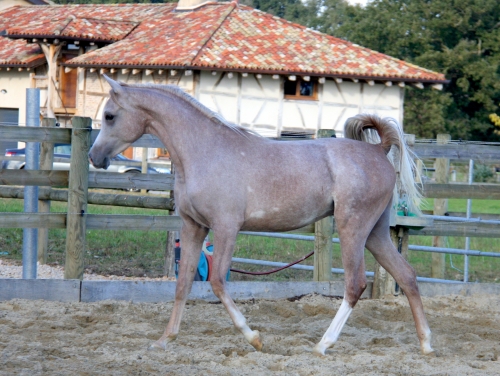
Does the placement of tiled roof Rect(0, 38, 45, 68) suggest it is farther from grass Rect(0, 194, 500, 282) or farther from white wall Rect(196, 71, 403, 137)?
grass Rect(0, 194, 500, 282)

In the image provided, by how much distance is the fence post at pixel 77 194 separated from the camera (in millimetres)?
5977

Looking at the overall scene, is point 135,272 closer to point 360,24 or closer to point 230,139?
point 230,139

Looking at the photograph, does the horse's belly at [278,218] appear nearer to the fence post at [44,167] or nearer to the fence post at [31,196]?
the fence post at [31,196]

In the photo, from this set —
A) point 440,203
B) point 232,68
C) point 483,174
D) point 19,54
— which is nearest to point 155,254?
point 440,203

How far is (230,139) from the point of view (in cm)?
481

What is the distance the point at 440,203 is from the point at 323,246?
1.92 m

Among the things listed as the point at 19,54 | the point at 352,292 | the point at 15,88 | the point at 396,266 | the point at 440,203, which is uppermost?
the point at 19,54

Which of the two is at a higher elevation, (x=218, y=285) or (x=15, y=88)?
(x=15, y=88)

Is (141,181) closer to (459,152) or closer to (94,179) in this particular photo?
(94,179)

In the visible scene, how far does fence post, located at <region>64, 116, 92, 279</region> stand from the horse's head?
4.19 feet

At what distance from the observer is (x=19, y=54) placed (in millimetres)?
27656

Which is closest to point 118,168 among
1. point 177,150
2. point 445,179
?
point 445,179

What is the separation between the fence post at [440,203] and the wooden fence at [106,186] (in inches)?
12.2

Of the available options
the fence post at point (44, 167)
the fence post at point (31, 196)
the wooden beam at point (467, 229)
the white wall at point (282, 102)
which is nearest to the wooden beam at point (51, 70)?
the white wall at point (282, 102)
